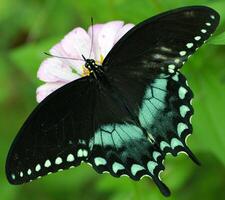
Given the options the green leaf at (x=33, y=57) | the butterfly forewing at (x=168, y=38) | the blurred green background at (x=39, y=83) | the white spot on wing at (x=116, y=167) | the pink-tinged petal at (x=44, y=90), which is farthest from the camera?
the green leaf at (x=33, y=57)

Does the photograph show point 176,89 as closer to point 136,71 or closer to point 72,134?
point 136,71

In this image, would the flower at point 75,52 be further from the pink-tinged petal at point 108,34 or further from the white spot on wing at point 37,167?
the white spot on wing at point 37,167

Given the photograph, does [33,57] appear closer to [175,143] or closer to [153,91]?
[153,91]

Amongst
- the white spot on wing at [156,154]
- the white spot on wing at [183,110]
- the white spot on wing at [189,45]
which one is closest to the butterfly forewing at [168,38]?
the white spot on wing at [189,45]

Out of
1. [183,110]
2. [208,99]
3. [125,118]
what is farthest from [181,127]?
[208,99]

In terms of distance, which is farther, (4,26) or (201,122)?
(4,26)

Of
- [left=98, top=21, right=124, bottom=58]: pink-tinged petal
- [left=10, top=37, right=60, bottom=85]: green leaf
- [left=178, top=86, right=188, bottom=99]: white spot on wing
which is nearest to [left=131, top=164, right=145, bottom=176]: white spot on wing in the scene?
[left=178, top=86, right=188, bottom=99]: white spot on wing

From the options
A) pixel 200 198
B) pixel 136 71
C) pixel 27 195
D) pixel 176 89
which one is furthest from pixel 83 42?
pixel 27 195

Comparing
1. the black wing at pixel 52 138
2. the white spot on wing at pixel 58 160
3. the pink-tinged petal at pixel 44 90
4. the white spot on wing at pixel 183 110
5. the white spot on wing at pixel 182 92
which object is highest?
the pink-tinged petal at pixel 44 90
